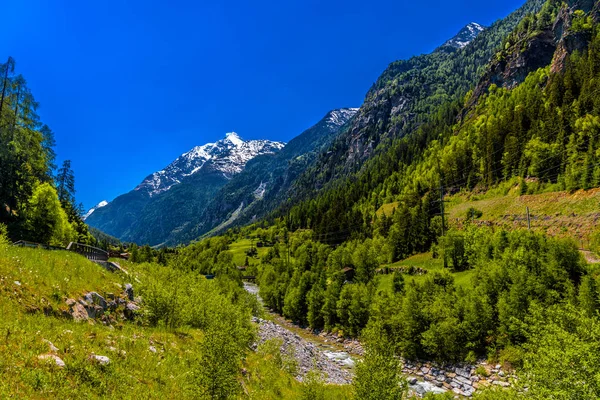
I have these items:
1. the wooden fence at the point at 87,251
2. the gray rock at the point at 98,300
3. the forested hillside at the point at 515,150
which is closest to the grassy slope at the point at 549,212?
the forested hillside at the point at 515,150

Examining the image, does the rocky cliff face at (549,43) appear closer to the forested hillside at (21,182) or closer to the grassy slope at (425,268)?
the grassy slope at (425,268)

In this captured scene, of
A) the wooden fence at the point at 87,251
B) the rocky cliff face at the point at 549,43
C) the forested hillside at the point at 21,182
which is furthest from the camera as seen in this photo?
the rocky cliff face at the point at 549,43

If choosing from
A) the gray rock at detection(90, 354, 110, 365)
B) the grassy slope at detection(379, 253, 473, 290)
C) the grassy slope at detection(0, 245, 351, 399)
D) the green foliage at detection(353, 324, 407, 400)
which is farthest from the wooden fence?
the grassy slope at detection(379, 253, 473, 290)

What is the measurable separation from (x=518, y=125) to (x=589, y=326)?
421ft

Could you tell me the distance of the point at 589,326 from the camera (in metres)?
27.7

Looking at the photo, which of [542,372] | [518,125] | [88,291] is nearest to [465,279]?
[542,372]

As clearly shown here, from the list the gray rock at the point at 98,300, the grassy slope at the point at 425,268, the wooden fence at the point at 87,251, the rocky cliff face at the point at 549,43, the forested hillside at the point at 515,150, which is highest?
the rocky cliff face at the point at 549,43

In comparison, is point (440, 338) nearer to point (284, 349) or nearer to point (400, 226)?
point (284, 349)

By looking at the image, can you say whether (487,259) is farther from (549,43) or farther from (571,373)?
(549,43)

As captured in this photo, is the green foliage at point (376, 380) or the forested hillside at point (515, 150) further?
the forested hillside at point (515, 150)

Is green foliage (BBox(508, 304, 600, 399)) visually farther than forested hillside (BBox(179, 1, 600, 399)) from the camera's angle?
No

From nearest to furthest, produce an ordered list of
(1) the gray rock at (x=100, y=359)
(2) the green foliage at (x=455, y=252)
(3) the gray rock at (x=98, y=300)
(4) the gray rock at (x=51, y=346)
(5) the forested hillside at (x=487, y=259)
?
(4) the gray rock at (x=51, y=346) < (1) the gray rock at (x=100, y=359) < (3) the gray rock at (x=98, y=300) < (5) the forested hillside at (x=487, y=259) < (2) the green foliage at (x=455, y=252)

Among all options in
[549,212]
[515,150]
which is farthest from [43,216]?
[515,150]

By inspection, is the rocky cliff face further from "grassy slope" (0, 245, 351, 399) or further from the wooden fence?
"grassy slope" (0, 245, 351, 399)
